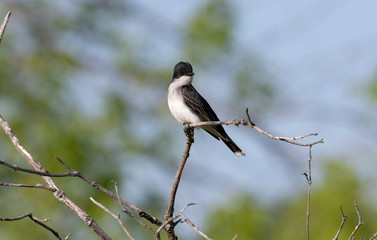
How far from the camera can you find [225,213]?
508 inches

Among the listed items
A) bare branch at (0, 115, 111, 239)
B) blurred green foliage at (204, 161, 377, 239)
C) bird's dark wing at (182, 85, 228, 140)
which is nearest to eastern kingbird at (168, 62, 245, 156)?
bird's dark wing at (182, 85, 228, 140)

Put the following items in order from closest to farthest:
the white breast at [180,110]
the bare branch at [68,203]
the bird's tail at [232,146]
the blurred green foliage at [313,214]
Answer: the bare branch at [68,203] → the bird's tail at [232,146] → the white breast at [180,110] → the blurred green foliage at [313,214]

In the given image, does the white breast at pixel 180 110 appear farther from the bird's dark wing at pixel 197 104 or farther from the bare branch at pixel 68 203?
the bare branch at pixel 68 203

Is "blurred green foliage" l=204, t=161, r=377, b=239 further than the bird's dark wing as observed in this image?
Yes

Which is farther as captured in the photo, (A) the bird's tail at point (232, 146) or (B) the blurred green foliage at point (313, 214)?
(B) the blurred green foliage at point (313, 214)

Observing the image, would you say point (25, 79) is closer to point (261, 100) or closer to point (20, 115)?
point (20, 115)

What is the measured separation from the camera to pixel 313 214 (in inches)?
479

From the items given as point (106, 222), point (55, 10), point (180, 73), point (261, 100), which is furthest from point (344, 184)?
point (55, 10)

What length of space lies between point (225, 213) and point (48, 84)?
4709 millimetres

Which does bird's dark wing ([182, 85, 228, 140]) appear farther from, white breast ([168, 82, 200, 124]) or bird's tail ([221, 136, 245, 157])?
bird's tail ([221, 136, 245, 157])

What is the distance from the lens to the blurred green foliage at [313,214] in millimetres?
11562

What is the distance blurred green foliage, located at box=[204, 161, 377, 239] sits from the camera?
1156 cm

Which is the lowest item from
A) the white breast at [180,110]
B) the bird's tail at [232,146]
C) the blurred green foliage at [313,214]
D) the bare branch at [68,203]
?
the bare branch at [68,203]

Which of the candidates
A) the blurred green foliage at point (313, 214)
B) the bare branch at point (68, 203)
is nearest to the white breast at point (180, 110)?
the bare branch at point (68, 203)
